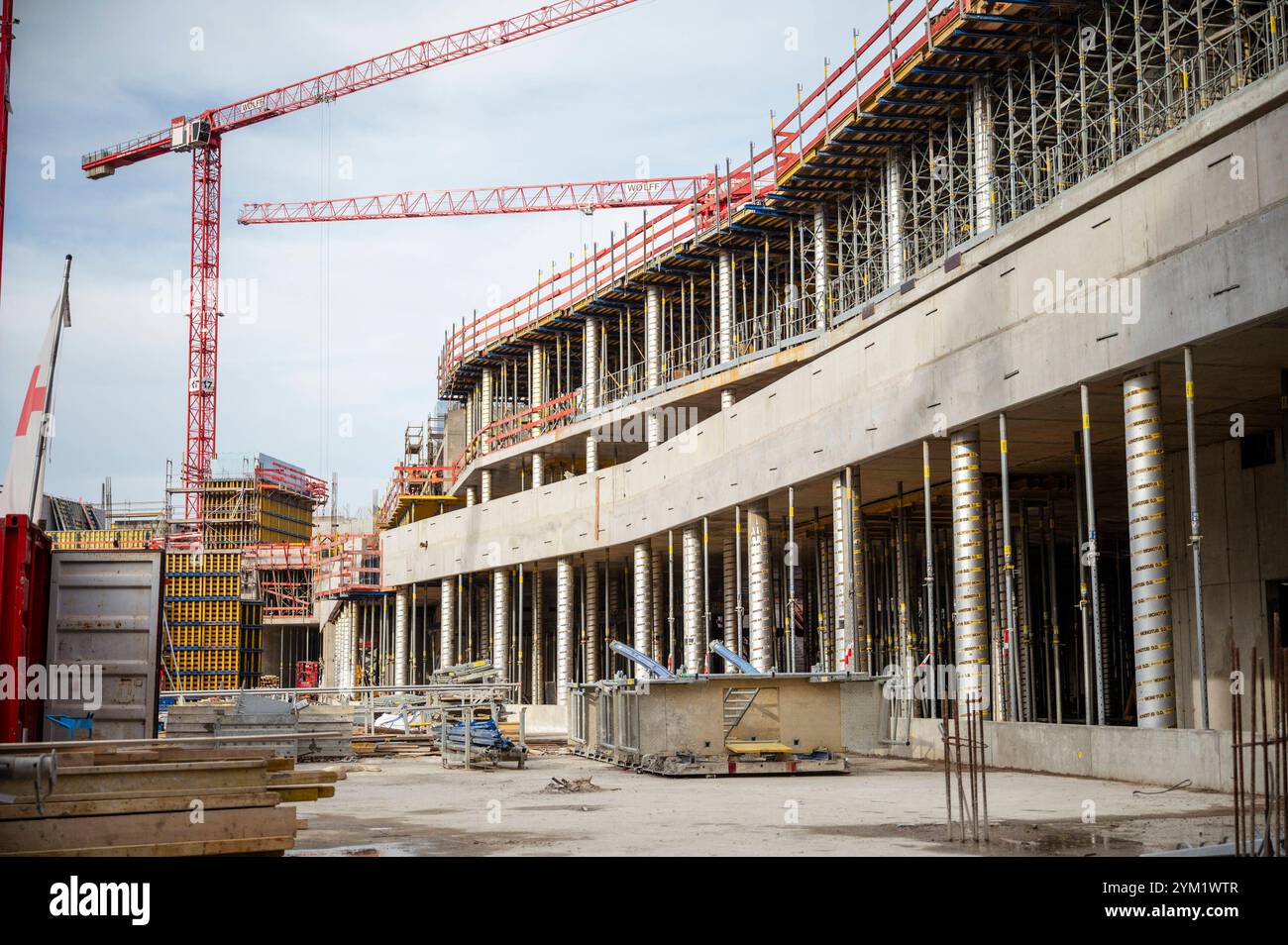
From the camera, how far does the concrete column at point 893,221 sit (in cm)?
3697

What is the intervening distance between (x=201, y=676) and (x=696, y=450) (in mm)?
18797

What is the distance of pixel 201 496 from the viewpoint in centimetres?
7781

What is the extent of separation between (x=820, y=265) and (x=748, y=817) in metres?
28.7

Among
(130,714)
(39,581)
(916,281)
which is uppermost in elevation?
(916,281)

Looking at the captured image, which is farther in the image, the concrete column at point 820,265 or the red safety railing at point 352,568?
the red safety railing at point 352,568

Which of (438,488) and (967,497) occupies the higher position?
(438,488)

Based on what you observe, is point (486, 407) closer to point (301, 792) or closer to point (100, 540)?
point (100, 540)

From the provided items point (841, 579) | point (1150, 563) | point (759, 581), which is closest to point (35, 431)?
point (1150, 563)

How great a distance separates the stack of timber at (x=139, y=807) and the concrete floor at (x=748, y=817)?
248cm

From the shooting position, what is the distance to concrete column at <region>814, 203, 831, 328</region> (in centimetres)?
4125

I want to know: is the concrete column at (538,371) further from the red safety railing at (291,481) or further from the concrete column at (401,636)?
the red safety railing at (291,481)

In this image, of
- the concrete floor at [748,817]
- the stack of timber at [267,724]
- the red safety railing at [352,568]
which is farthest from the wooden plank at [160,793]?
the red safety railing at [352,568]
